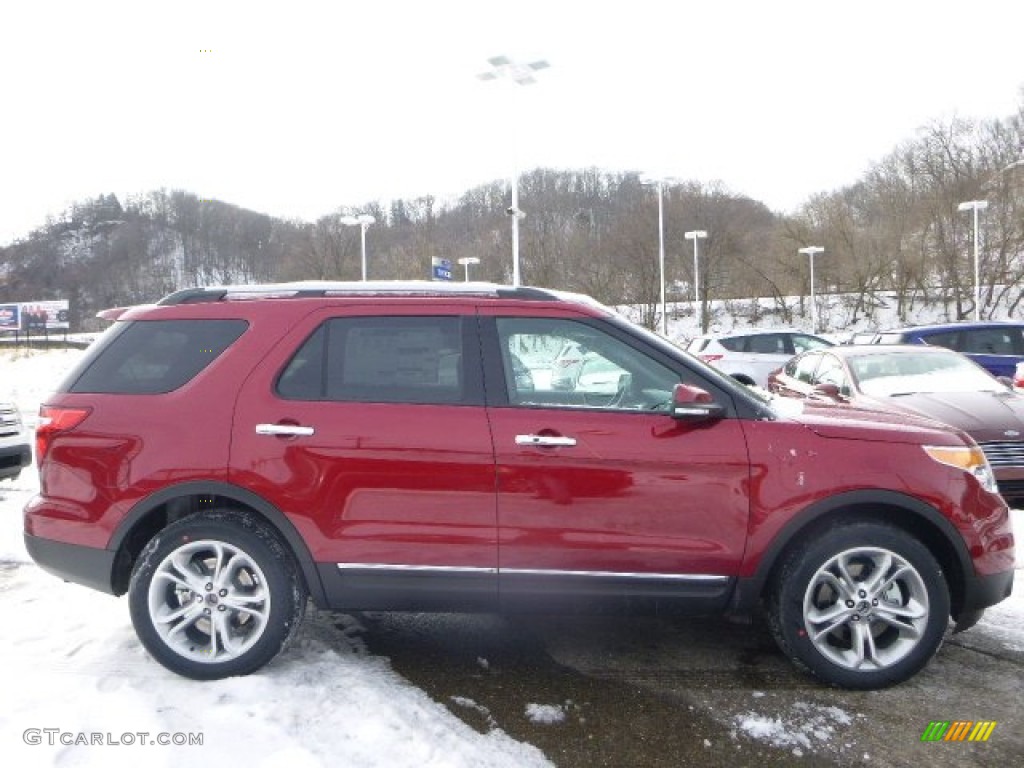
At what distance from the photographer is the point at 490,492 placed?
11.6 feet

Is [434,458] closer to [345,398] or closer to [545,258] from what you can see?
[345,398]

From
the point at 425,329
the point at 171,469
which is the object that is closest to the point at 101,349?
the point at 171,469

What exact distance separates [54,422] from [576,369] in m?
2.49

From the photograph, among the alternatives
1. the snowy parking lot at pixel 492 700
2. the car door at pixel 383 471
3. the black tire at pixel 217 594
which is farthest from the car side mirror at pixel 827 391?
the black tire at pixel 217 594

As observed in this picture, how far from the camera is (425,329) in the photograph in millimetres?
3781

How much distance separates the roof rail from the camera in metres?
3.89

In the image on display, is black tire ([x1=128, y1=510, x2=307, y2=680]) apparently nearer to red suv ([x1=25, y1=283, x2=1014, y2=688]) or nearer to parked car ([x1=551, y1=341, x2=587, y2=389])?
red suv ([x1=25, y1=283, x2=1014, y2=688])

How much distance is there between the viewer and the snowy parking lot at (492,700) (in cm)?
308

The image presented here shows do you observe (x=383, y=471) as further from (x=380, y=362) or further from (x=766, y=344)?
(x=766, y=344)

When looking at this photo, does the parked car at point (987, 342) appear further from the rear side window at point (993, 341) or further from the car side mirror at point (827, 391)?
the car side mirror at point (827, 391)

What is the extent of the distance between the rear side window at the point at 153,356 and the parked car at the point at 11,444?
434 centimetres

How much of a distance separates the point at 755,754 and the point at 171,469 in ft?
9.06

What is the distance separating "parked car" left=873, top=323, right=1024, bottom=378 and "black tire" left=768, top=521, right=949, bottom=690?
31.1ft

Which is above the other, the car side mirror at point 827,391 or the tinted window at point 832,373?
the tinted window at point 832,373
